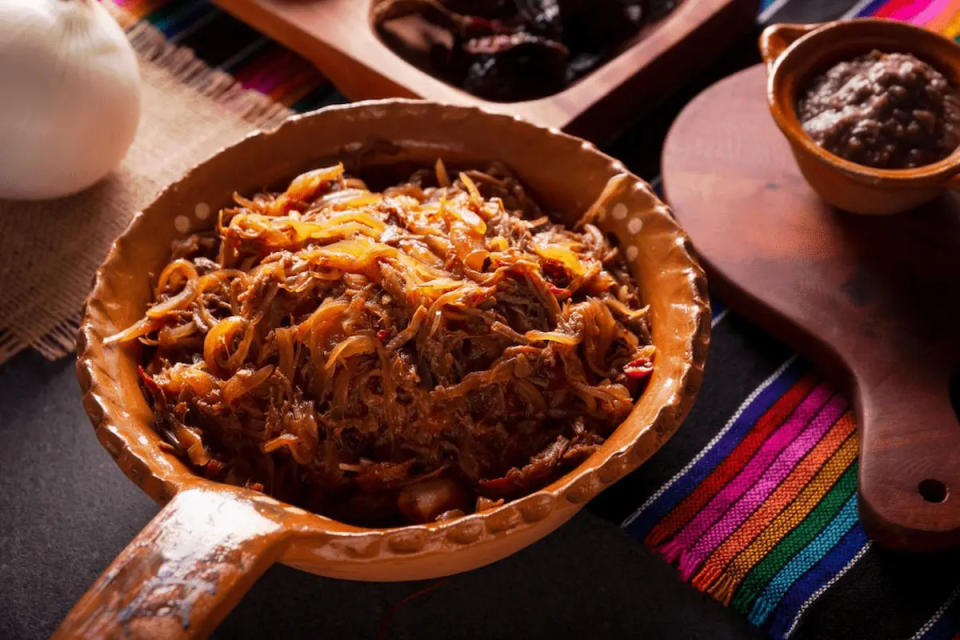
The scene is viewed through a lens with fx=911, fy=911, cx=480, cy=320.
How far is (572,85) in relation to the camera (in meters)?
2.26

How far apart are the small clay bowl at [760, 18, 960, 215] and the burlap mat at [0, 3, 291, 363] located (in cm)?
124

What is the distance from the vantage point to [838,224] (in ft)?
6.56

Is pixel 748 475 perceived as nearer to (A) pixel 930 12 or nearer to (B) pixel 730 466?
(B) pixel 730 466

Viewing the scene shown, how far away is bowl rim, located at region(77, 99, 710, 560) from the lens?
1.24 meters

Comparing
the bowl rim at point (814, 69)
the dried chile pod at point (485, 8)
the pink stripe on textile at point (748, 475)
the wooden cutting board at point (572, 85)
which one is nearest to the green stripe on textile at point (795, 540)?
the pink stripe on textile at point (748, 475)

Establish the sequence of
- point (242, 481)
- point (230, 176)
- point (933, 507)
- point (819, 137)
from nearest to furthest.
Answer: point (242, 481), point (933, 507), point (230, 176), point (819, 137)

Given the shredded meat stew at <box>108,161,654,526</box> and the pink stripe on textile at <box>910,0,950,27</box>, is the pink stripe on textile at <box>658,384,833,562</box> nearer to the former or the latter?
the shredded meat stew at <box>108,161,654,526</box>

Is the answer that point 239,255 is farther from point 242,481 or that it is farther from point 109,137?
point 109,137

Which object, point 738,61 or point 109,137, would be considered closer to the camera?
point 109,137

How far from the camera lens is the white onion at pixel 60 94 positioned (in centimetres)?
184

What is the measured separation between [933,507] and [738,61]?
1406mm

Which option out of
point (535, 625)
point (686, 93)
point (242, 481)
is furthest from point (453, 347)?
point (686, 93)

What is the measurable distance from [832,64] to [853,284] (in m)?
0.48

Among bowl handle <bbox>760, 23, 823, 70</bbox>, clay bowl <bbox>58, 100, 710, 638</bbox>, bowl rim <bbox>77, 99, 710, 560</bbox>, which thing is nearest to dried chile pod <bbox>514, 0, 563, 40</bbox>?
bowl handle <bbox>760, 23, 823, 70</bbox>
